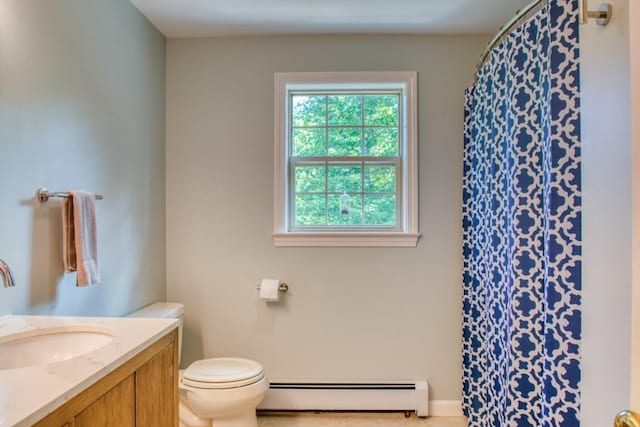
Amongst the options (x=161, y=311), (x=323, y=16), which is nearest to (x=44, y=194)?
(x=161, y=311)

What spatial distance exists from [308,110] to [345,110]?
0.24 metres

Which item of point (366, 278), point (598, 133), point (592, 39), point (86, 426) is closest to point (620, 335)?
point (598, 133)

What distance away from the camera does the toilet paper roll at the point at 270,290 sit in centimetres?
219

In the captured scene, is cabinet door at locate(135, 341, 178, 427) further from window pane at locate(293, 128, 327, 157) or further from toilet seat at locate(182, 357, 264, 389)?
window pane at locate(293, 128, 327, 157)

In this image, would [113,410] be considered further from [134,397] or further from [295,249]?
[295,249]

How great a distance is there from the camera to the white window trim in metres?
2.25

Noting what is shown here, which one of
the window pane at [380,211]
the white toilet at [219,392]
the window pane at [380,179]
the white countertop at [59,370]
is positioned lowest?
the white toilet at [219,392]

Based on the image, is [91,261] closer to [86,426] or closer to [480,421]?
[86,426]

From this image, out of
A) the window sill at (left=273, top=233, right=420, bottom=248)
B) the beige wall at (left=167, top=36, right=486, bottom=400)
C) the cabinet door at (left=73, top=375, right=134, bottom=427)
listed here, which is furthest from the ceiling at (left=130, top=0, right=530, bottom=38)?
the cabinet door at (left=73, top=375, right=134, bottom=427)

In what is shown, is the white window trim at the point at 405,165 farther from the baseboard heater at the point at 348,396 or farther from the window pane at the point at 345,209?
the baseboard heater at the point at 348,396

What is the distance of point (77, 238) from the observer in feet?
4.61

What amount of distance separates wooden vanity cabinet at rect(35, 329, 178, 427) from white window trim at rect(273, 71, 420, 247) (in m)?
1.10

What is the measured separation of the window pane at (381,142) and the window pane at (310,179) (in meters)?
0.34

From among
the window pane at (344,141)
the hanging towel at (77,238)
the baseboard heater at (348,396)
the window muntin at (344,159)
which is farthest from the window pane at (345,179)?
the hanging towel at (77,238)
